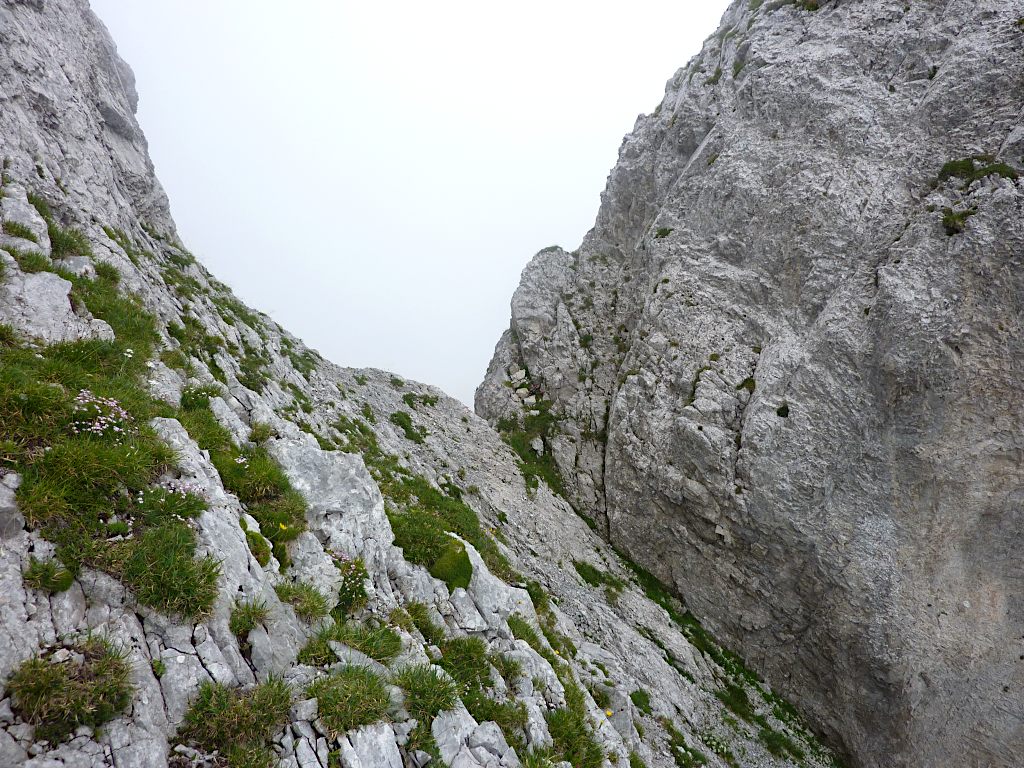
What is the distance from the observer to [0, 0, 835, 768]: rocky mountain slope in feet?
17.5

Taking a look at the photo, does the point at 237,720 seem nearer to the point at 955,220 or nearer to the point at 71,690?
the point at 71,690

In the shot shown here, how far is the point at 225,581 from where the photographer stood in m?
6.93

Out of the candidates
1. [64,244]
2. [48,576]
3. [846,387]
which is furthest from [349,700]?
[846,387]

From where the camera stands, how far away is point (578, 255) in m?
43.8

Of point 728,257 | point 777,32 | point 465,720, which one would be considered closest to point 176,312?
point 465,720

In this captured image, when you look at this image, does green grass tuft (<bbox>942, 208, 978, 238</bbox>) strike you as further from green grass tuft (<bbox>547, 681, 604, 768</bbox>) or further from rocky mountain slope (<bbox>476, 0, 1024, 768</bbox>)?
green grass tuft (<bbox>547, 681, 604, 768</bbox>)

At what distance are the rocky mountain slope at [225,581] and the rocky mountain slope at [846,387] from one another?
5.16 meters

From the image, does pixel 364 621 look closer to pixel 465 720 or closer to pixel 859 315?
pixel 465 720

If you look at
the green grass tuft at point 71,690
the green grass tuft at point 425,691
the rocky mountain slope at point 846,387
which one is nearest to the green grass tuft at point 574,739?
the green grass tuft at point 425,691

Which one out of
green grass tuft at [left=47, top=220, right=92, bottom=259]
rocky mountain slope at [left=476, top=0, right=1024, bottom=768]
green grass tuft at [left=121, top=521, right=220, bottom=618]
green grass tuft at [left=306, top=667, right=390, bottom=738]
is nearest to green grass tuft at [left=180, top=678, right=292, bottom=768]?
green grass tuft at [left=306, top=667, right=390, bottom=738]

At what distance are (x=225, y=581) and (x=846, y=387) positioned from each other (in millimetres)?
27641

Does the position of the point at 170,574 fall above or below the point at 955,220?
below

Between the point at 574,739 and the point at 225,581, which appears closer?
the point at 225,581

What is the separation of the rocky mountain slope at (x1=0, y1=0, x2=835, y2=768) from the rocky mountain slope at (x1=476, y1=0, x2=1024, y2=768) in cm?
516
